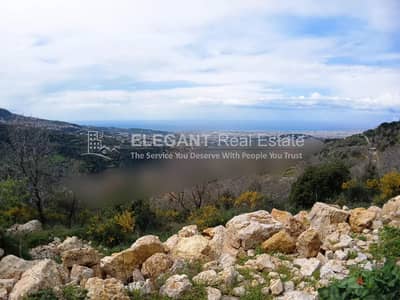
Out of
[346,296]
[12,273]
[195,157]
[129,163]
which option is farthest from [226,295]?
[195,157]

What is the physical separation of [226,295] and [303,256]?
5.56ft

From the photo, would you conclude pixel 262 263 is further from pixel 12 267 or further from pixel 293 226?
pixel 12 267

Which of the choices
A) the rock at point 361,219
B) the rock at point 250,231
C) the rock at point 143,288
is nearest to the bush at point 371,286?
the rock at point 143,288

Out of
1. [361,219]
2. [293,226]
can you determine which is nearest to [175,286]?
→ [293,226]

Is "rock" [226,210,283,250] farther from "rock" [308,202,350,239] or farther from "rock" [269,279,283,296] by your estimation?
"rock" [269,279,283,296]

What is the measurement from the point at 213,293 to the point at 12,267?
237 centimetres

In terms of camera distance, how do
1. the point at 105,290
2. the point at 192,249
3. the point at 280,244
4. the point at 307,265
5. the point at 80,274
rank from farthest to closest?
the point at 192,249 → the point at 280,244 → the point at 307,265 → the point at 80,274 → the point at 105,290

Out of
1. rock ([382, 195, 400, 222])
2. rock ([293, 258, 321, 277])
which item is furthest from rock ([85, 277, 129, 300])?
rock ([382, 195, 400, 222])

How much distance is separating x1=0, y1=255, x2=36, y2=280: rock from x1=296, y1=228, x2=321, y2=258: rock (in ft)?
11.0

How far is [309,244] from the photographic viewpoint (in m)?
5.65

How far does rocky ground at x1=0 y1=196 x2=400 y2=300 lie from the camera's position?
14.0ft

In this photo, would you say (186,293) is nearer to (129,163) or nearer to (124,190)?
(124,190)

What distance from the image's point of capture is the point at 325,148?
18109 mm

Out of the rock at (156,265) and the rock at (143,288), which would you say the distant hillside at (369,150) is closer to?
the rock at (156,265)
